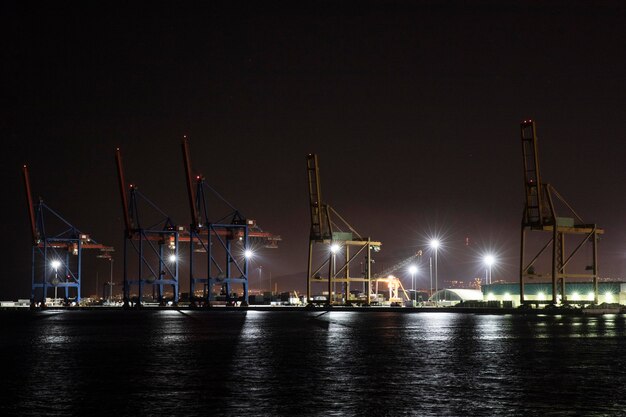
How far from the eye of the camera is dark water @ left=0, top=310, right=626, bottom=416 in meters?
17.8

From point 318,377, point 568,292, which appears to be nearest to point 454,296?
point 568,292

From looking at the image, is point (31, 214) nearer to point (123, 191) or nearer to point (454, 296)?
point (123, 191)

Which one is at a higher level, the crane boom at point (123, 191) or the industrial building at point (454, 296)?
the crane boom at point (123, 191)

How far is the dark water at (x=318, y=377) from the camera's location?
17.8 meters

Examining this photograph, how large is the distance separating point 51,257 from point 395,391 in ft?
485

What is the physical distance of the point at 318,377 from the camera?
23.5 metres

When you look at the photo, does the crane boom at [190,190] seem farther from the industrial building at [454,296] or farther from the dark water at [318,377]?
the dark water at [318,377]

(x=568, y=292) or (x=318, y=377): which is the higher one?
(x=568, y=292)

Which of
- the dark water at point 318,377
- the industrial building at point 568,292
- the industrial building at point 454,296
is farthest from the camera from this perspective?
the industrial building at point 454,296

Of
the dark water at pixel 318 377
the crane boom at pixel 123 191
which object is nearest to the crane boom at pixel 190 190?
the crane boom at pixel 123 191

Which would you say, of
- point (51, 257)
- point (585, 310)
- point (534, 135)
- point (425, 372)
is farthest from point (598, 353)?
point (51, 257)

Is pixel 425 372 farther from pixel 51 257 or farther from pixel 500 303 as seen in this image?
pixel 51 257

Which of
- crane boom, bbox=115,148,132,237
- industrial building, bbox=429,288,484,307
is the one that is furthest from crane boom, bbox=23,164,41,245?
industrial building, bbox=429,288,484,307

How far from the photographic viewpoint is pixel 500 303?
110 meters
